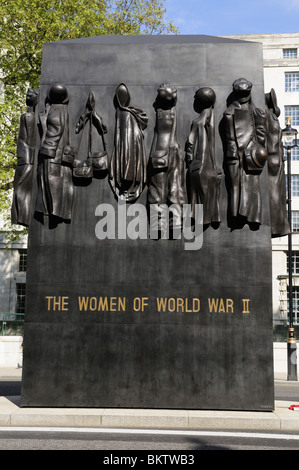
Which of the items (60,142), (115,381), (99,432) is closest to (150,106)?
(60,142)

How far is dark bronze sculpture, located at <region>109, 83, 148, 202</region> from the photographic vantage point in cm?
1088

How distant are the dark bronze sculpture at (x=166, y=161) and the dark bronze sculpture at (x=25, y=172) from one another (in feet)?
8.06

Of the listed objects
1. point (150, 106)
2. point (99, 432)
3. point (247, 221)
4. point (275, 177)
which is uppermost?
point (150, 106)

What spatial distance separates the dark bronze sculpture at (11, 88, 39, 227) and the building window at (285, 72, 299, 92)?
45632 mm

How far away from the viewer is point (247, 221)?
424 inches

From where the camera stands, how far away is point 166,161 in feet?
35.3

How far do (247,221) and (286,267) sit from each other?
41771mm

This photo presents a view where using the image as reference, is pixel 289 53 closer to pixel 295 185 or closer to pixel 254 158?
pixel 295 185

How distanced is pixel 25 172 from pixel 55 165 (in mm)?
732

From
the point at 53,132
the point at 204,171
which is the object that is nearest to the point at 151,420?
the point at 204,171

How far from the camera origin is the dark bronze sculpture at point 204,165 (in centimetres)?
1072

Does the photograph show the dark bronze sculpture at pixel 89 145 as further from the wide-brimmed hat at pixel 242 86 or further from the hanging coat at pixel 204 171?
the wide-brimmed hat at pixel 242 86

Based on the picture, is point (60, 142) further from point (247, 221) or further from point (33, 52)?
point (33, 52)
